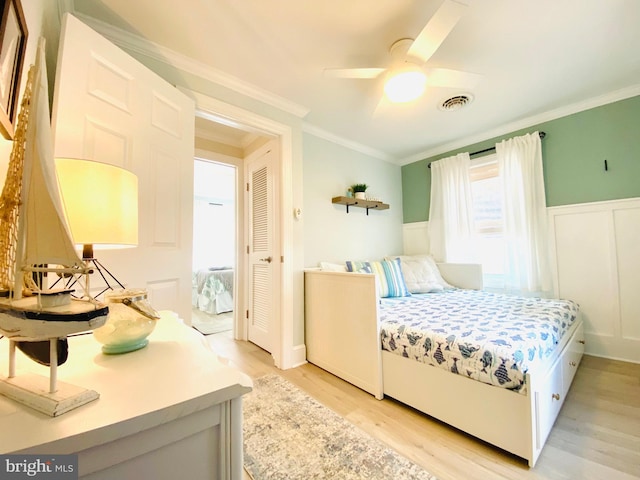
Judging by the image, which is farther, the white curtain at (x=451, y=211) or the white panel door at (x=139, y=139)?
the white curtain at (x=451, y=211)

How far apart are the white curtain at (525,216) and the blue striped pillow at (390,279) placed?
120 centimetres

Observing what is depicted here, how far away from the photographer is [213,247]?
22.2 feet

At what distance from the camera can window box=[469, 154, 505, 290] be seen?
2.99 metres

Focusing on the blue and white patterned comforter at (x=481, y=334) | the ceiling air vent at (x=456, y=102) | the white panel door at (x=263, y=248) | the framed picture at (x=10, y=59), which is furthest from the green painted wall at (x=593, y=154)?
the framed picture at (x=10, y=59)

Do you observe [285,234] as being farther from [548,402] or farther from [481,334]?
[548,402]

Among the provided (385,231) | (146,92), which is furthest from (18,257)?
(385,231)

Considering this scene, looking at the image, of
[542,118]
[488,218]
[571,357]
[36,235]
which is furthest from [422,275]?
[36,235]

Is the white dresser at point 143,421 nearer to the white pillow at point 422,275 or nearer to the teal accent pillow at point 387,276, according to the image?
the teal accent pillow at point 387,276

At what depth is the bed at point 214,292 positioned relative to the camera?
434 cm

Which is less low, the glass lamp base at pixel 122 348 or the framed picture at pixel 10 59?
the framed picture at pixel 10 59

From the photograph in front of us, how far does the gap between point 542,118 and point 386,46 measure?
2098 millimetres

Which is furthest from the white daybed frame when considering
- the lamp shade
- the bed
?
the bed

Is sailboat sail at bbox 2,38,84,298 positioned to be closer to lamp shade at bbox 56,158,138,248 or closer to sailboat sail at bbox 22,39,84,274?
sailboat sail at bbox 22,39,84,274

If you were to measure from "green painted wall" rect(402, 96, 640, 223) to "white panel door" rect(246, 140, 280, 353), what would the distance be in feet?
9.10
